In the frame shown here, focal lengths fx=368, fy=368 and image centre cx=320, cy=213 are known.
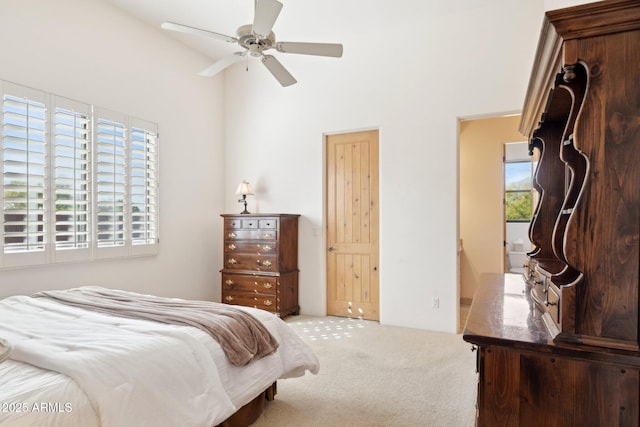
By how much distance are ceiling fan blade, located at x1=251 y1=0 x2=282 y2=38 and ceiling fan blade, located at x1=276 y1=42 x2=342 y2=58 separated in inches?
8.2

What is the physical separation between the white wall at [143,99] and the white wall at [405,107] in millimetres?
1052

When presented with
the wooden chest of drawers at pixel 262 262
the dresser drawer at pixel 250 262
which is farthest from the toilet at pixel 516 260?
the dresser drawer at pixel 250 262

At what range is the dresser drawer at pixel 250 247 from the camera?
4402 mm

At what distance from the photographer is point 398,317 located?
412cm

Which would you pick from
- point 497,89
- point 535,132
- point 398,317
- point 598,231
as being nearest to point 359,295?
point 398,317

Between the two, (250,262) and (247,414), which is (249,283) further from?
(247,414)

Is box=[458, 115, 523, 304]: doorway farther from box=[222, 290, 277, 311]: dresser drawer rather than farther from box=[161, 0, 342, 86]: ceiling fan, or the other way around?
box=[161, 0, 342, 86]: ceiling fan

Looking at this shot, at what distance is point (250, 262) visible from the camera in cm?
452

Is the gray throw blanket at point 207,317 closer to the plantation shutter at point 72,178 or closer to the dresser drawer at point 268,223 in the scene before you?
the plantation shutter at point 72,178

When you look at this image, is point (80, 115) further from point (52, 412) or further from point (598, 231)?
point (598, 231)

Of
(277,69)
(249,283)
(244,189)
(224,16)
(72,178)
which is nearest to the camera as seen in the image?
(277,69)

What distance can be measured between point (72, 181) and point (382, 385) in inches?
123

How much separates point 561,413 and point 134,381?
1.49 m

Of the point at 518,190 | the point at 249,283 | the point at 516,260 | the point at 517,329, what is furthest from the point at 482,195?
the point at 517,329
